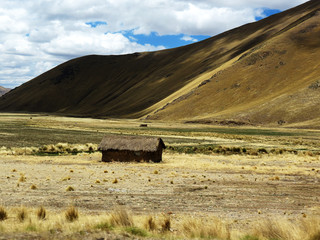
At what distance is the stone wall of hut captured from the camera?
38.9 m

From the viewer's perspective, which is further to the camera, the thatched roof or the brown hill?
the brown hill

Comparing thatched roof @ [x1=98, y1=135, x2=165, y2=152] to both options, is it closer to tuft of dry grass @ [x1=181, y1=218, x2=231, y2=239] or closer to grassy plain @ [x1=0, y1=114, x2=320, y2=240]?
grassy plain @ [x1=0, y1=114, x2=320, y2=240]

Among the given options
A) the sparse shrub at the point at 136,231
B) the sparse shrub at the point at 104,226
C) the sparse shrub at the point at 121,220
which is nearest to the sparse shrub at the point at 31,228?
the sparse shrub at the point at 104,226

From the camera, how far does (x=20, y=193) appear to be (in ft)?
64.7

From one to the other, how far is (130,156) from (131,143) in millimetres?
1331

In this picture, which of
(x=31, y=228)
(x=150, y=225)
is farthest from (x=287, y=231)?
(x=31, y=228)

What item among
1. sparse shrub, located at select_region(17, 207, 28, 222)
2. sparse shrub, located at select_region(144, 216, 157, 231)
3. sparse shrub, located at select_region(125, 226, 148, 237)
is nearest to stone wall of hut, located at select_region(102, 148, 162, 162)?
sparse shrub, located at select_region(17, 207, 28, 222)

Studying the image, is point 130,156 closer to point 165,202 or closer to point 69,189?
point 69,189

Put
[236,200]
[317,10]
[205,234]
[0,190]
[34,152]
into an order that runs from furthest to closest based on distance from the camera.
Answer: [317,10] → [34,152] → [0,190] → [236,200] → [205,234]

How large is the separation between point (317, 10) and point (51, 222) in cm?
19488

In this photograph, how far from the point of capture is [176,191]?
21.8 metres

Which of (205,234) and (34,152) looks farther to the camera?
(34,152)

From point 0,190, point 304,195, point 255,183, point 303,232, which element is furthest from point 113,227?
point 255,183

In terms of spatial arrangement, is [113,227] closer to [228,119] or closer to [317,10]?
[228,119]
